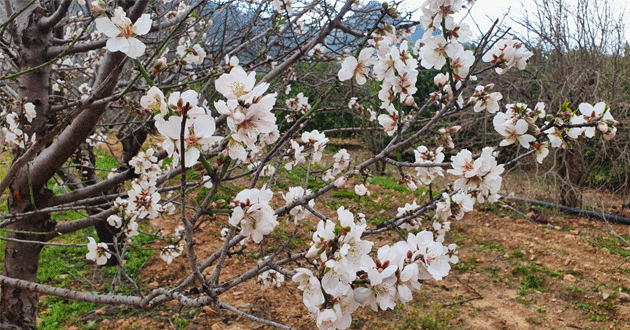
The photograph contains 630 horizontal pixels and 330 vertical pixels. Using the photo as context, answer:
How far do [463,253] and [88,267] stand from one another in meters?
3.85

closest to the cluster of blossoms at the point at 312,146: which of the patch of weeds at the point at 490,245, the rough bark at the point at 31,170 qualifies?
the rough bark at the point at 31,170

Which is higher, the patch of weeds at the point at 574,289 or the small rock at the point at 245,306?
the small rock at the point at 245,306

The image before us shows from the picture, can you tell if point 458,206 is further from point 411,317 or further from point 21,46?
point 21,46

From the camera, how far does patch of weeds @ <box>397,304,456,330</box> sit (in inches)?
122

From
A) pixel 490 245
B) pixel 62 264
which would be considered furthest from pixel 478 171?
pixel 62 264

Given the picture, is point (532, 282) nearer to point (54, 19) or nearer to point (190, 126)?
point (190, 126)

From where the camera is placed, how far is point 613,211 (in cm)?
610

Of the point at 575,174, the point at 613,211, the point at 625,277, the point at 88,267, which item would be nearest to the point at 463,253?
the point at 625,277

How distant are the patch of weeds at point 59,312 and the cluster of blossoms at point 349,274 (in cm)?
283

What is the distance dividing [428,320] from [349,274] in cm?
246

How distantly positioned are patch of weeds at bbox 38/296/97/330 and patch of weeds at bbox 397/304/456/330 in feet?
7.56

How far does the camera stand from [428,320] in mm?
3115

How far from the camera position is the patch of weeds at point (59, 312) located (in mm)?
3180

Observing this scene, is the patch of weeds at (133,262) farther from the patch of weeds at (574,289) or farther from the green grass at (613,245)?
the green grass at (613,245)
